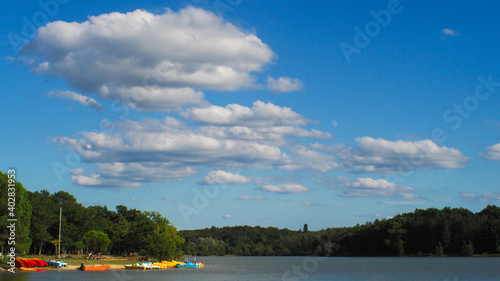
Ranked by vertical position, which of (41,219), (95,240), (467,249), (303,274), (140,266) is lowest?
(303,274)

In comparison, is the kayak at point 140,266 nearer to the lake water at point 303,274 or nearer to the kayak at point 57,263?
the lake water at point 303,274

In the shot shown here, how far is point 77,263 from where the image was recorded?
92938 mm

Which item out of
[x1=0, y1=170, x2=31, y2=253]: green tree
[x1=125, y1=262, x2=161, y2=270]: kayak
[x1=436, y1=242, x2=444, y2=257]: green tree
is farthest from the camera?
[x1=436, y1=242, x2=444, y2=257]: green tree

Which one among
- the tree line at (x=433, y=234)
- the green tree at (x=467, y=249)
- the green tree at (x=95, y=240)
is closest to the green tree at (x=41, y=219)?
the green tree at (x=95, y=240)

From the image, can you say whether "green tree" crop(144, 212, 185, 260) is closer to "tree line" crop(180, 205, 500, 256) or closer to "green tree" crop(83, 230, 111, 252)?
"green tree" crop(83, 230, 111, 252)

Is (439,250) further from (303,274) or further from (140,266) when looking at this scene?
(140,266)

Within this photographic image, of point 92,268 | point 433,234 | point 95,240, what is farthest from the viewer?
point 433,234

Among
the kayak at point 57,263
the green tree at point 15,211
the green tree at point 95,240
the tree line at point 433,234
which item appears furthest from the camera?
the tree line at point 433,234

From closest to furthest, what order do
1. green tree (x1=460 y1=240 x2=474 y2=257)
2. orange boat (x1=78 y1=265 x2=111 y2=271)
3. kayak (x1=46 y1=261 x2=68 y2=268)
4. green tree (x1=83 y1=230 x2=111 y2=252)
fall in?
kayak (x1=46 y1=261 x2=68 y2=268), orange boat (x1=78 y1=265 x2=111 y2=271), green tree (x1=83 y1=230 x2=111 y2=252), green tree (x1=460 y1=240 x2=474 y2=257)

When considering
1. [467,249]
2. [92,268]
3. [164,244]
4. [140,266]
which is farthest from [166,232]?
[467,249]

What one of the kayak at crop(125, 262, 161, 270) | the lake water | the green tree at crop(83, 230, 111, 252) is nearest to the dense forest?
the green tree at crop(83, 230, 111, 252)

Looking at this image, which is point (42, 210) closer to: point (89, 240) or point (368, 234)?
point (89, 240)

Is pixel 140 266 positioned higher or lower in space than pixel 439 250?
lower

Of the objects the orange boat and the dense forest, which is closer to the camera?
the orange boat
